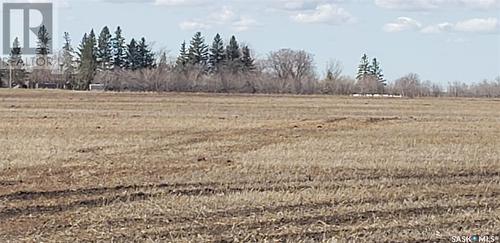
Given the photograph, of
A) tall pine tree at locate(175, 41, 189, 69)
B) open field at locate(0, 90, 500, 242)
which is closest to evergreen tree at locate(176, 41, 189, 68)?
Result: tall pine tree at locate(175, 41, 189, 69)

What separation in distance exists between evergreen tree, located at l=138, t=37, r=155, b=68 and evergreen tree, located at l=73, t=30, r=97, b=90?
26.4ft

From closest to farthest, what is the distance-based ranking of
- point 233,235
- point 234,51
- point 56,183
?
point 233,235 → point 56,183 → point 234,51

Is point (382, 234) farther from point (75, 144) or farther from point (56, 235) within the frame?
point (75, 144)

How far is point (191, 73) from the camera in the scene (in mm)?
121438

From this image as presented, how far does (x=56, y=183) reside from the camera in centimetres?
1317

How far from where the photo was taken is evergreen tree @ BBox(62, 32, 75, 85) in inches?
4747

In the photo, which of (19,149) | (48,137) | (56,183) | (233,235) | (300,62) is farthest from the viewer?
(300,62)

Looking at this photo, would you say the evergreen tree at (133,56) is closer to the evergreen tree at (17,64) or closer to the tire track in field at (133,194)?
the evergreen tree at (17,64)

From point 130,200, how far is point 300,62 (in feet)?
445

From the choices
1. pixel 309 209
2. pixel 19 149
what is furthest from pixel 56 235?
pixel 19 149

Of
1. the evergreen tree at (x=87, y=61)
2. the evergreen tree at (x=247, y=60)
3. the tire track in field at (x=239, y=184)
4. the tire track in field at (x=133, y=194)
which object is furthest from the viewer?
the evergreen tree at (x=247, y=60)

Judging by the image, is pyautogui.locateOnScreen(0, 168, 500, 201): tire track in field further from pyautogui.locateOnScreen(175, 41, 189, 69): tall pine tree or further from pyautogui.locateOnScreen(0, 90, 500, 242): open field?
pyautogui.locateOnScreen(175, 41, 189, 69): tall pine tree

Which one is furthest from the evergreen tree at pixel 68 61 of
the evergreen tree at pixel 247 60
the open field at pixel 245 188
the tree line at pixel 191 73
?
the open field at pixel 245 188

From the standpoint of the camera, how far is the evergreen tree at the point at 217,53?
5143 inches
